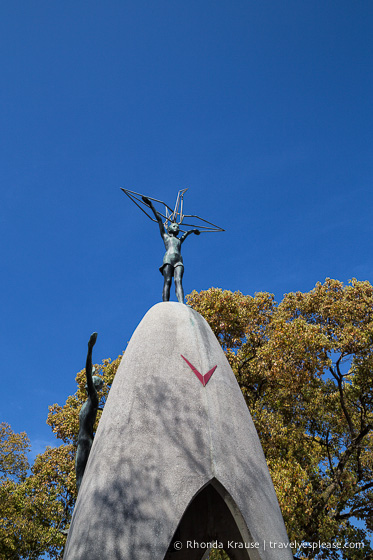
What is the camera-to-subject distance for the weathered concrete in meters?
4.58

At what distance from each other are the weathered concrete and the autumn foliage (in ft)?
23.0

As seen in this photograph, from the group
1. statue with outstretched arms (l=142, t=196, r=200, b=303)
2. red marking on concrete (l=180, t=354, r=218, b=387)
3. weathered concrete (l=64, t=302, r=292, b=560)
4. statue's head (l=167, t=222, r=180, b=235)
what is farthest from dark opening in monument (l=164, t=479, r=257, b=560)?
statue's head (l=167, t=222, r=180, b=235)

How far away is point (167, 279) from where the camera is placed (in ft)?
29.3

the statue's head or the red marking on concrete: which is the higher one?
the statue's head

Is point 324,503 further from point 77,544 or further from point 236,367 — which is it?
point 77,544

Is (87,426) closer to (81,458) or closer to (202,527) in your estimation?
(81,458)

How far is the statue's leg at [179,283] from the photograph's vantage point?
862 centimetres

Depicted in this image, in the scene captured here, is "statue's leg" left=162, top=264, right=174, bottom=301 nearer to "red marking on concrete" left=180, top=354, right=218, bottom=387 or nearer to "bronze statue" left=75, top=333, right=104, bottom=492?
"bronze statue" left=75, top=333, right=104, bottom=492

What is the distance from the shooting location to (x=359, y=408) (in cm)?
1612

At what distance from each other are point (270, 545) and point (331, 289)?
1302cm

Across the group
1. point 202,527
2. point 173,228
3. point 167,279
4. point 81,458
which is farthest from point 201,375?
point 173,228

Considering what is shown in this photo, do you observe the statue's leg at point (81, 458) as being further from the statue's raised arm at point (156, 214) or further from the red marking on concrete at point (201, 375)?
the statue's raised arm at point (156, 214)

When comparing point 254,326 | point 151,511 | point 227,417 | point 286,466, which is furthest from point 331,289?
point 151,511

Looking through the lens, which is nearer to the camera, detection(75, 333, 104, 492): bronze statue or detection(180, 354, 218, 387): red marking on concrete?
detection(180, 354, 218, 387): red marking on concrete
